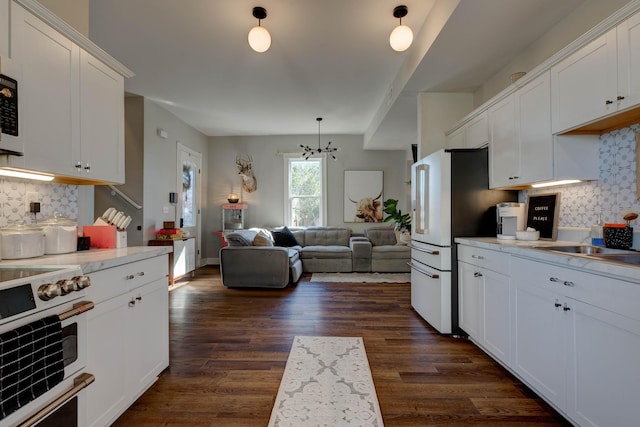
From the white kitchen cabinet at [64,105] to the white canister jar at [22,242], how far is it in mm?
354

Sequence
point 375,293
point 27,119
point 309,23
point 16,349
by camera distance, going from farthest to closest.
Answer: point 375,293
point 309,23
point 27,119
point 16,349

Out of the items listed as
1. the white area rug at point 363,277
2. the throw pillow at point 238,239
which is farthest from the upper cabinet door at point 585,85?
the throw pillow at point 238,239

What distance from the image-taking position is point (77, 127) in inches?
71.1

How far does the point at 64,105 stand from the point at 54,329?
1345 mm

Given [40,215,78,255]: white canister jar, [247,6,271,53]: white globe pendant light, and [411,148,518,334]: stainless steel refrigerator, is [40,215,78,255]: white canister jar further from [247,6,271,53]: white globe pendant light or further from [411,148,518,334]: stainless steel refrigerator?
[411,148,518,334]: stainless steel refrigerator

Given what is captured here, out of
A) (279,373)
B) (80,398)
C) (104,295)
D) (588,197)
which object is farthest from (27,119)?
(588,197)

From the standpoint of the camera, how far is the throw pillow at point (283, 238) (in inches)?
231

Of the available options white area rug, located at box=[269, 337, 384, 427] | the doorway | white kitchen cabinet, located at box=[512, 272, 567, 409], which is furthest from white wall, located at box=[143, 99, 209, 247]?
white kitchen cabinet, located at box=[512, 272, 567, 409]

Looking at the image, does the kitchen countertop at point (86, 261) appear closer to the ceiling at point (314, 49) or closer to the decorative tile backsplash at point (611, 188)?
the ceiling at point (314, 49)

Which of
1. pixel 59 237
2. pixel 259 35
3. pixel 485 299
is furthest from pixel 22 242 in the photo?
pixel 485 299

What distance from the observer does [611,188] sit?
1971 millimetres

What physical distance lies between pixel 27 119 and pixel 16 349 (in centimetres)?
120

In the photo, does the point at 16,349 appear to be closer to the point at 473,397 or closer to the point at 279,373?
the point at 279,373

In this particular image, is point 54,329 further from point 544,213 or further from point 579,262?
point 544,213
